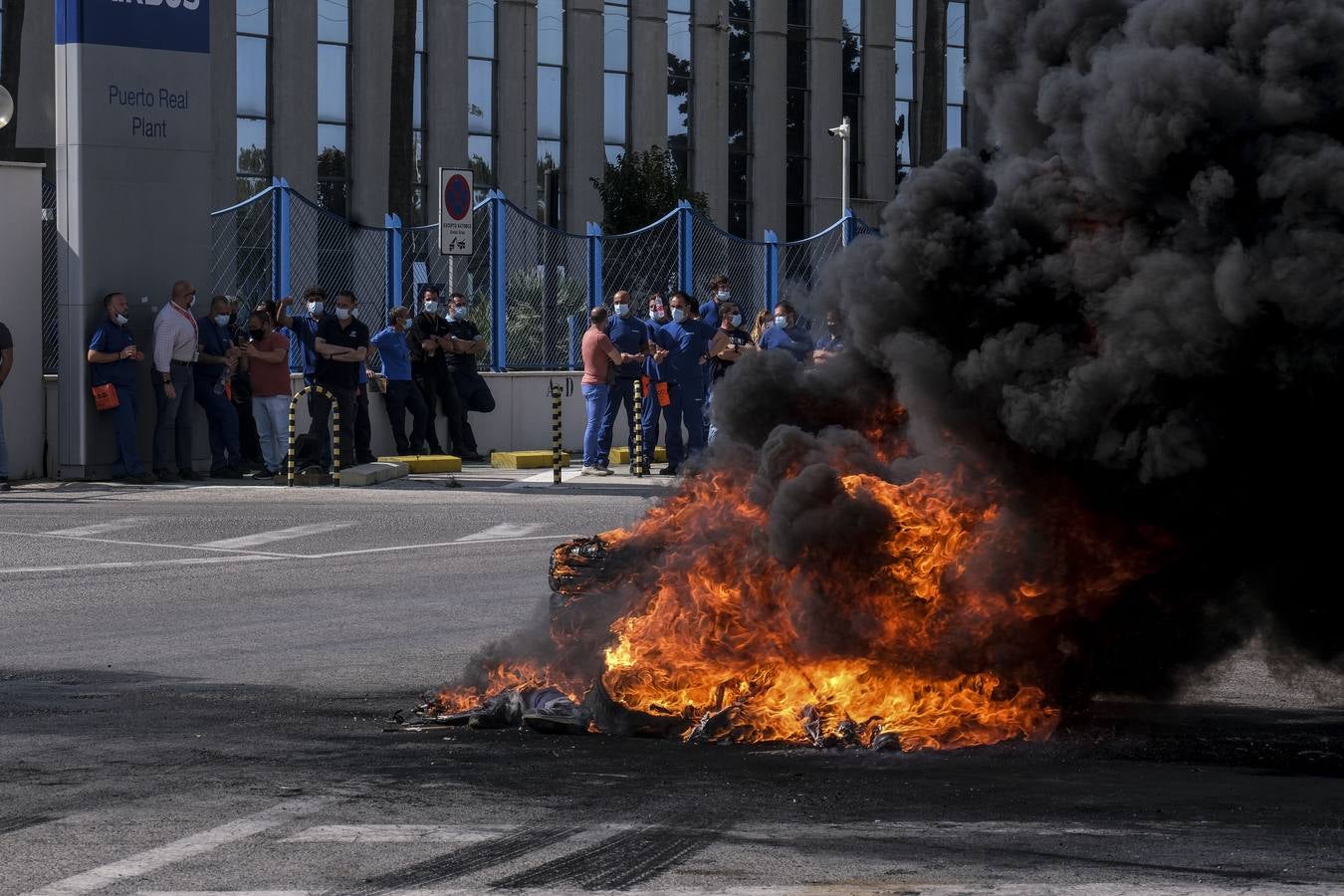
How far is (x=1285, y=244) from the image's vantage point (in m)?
7.22

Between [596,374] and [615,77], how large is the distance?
25709 millimetres

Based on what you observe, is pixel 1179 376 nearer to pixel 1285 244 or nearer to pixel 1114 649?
pixel 1285 244

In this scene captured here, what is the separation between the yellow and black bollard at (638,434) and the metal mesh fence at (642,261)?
392 centimetres

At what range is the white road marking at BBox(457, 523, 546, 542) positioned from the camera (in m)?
16.5

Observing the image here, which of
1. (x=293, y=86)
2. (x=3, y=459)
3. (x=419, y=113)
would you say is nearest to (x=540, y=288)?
(x=3, y=459)

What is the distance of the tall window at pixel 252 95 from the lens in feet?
135

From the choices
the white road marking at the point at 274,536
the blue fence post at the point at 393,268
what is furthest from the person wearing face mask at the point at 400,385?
the white road marking at the point at 274,536

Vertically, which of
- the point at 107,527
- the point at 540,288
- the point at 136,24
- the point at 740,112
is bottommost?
the point at 107,527

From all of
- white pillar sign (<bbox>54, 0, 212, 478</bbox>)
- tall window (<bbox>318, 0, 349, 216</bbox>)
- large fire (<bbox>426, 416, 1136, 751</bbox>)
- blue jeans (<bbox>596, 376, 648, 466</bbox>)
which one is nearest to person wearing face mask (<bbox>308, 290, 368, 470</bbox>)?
white pillar sign (<bbox>54, 0, 212, 478</bbox>)

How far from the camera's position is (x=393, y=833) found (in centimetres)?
618

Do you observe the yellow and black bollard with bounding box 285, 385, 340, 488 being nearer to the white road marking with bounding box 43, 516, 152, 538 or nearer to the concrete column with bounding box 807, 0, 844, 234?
the white road marking with bounding box 43, 516, 152, 538

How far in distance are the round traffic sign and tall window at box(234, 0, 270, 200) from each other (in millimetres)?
18524

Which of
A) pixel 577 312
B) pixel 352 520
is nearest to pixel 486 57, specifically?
pixel 577 312

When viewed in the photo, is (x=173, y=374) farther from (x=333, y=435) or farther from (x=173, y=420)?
(x=333, y=435)
